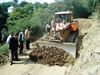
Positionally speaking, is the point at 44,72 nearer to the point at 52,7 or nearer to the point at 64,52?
the point at 64,52

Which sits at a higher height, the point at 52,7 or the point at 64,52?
the point at 52,7

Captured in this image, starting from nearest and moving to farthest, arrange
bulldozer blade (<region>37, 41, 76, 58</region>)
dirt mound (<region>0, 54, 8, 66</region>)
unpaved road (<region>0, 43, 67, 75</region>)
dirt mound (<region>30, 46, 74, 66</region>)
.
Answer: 1. unpaved road (<region>0, 43, 67, 75</region>)
2. dirt mound (<region>30, 46, 74, 66</region>)
3. dirt mound (<region>0, 54, 8, 66</region>)
4. bulldozer blade (<region>37, 41, 76, 58</region>)

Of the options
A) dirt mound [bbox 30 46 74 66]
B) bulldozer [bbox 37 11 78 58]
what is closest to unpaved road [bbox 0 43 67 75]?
dirt mound [bbox 30 46 74 66]

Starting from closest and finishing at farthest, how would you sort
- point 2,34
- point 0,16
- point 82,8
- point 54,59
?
point 54,59
point 82,8
point 2,34
point 0,16

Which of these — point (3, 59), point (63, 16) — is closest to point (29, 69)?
point (3, 59)

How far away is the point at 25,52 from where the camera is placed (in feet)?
28.4

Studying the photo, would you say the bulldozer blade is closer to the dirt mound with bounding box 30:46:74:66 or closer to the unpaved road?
the dirt mound with bounding box 30:46:74:66

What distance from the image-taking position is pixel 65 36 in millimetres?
9047

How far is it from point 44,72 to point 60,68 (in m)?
0.86

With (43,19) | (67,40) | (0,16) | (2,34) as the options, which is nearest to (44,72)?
(67,40)

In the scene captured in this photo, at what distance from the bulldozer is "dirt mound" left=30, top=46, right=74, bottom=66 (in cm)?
30

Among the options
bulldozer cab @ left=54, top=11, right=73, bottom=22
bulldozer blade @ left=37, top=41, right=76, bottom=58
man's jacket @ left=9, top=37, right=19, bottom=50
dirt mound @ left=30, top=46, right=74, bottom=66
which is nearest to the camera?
man's jacket @ left=9, top=37, right=19, bottom=50

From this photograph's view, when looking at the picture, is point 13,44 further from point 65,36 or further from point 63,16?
point 63,16

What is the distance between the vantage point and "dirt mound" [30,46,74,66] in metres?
6.79
